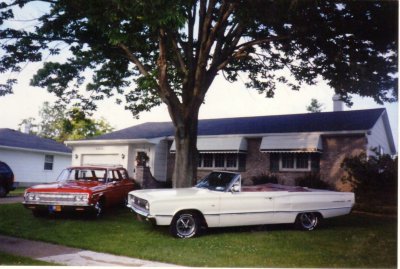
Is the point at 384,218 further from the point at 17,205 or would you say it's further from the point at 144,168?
the point at 17,205

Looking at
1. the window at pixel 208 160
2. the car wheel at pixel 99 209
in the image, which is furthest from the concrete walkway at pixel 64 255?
the window at pixel 208 160

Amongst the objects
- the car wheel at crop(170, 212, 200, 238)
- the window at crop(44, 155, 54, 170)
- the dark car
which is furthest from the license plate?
the window at crop(44, 155, 54, 170)

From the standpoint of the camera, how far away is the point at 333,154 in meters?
16.6

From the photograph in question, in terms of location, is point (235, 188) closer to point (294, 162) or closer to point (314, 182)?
point (314, 182)

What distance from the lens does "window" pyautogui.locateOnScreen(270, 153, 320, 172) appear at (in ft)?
56.2

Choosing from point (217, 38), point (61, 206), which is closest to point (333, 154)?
point (217, 38)

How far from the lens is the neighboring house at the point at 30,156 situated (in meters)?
23.2

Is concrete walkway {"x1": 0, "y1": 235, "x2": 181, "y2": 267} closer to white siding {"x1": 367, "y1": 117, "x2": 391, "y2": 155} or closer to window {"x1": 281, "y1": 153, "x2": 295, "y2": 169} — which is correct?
window {"x1": 281, "y1": 153, "x2": 295, "y2": 169}

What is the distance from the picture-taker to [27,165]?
24.4 metres

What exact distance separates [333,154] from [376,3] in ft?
28.8

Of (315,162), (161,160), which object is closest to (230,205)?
(315,162)

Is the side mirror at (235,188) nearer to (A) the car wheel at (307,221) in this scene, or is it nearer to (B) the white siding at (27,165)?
(A) the car wheel at (307,221)

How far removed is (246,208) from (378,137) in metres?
11.8

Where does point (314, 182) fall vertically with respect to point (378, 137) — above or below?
below
